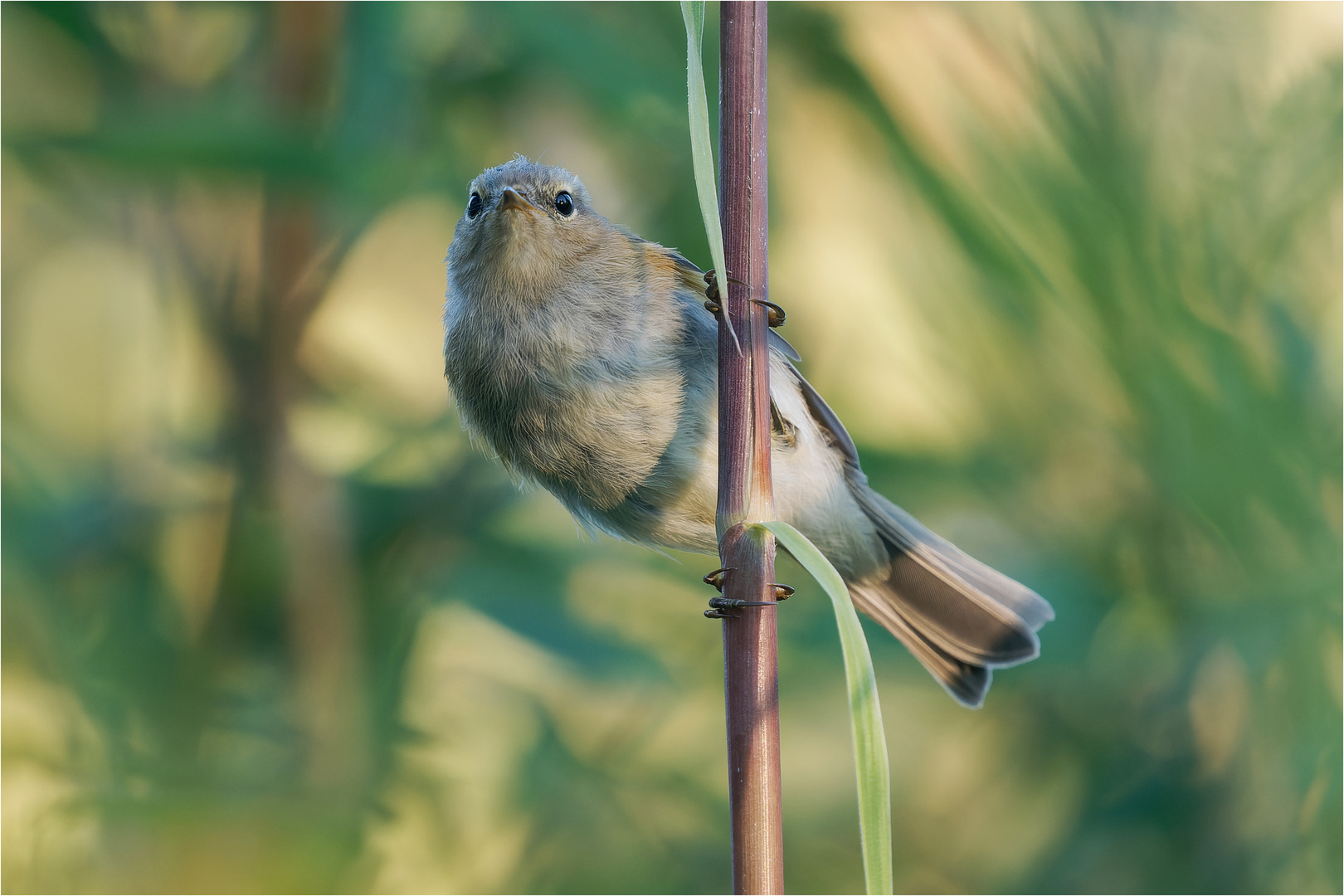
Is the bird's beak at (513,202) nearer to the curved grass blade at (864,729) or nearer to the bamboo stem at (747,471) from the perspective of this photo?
the bamboo stem at (747,471)

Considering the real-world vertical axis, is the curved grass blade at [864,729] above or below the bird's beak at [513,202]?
below

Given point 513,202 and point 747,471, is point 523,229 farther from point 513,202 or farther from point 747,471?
point 747,471

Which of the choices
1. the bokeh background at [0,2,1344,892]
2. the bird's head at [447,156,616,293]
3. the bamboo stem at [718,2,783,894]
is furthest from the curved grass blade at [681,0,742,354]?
the bokeh background at [0,2,1344,892]

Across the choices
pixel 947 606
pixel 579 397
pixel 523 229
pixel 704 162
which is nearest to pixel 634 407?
pixel 579 397

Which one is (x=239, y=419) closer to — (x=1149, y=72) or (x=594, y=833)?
(x=594, y=833)

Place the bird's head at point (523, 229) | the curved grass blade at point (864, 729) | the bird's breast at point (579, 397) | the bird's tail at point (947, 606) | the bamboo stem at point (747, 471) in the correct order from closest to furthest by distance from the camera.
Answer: the curved grass blade at point (864, 729), the bamboo stem at point (747, 471), the bird's breast at point (579, 397), the bird's head at point (523, 229), the bird's tail at point (947, 606)

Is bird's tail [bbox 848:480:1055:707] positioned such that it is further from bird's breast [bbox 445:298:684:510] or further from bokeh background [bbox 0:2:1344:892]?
bird's breast [bbox 445:298:684:510]

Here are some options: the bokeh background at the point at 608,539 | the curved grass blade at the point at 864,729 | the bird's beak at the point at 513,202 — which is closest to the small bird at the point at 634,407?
the bird's beak at the point at 513,202
